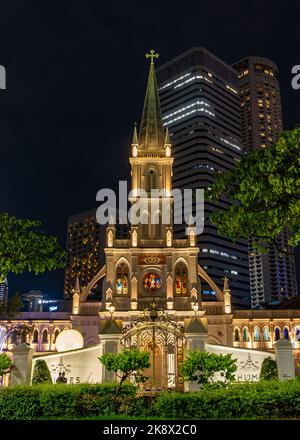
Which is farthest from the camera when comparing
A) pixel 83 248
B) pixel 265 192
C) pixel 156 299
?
pixel 83 248

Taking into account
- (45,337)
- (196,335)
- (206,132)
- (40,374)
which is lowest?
(40,374)

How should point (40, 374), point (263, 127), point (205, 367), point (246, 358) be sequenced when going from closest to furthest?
point (205, 367)
point (40, 374)
point (246, 358)
point (263, 127)

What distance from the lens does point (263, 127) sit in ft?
608

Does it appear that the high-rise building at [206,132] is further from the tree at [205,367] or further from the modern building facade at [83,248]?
the tree at [205,367]

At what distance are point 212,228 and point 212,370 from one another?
379 ft

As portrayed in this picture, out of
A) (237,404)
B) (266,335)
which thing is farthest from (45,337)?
(237,404)

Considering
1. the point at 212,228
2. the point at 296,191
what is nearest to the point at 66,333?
the point at 296,191

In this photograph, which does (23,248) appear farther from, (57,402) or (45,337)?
(45,337)

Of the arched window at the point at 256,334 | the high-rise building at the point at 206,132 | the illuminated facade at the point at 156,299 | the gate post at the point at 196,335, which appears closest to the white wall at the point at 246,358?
the gate post at the point at 196,335

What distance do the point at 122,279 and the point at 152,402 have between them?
35.0 meters

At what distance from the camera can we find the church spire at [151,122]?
58781mm

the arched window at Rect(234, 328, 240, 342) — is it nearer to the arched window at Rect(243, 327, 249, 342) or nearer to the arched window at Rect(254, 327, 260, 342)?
the arched window at Rect(243, 327, 249, 342)

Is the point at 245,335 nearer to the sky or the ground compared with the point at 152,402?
nearer to the sky
